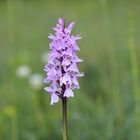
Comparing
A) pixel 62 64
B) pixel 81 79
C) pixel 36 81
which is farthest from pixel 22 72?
pixel 62 64

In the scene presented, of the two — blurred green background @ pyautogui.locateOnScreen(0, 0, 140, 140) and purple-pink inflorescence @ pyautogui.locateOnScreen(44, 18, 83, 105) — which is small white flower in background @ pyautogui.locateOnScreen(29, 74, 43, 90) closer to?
blurred green background @ pyautogui.locateOnScreen(0, 0, 140, 140)

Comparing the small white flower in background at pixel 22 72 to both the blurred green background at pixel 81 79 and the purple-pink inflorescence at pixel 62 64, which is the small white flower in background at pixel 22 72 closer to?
the blurred green background at pixel 81 79

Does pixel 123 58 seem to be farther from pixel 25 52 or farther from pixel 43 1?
pixel 43 1

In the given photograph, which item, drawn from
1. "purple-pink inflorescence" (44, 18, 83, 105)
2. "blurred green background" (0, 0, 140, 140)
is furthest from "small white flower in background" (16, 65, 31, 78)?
"purple-pink inflorescence" (44, 18, 83, 105)

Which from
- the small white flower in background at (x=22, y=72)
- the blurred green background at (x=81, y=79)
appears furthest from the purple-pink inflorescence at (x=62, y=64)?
the small white flower in background at (x=22, y=72)

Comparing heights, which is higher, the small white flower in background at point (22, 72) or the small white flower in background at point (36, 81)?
the small white flower in background at point (22, 72)

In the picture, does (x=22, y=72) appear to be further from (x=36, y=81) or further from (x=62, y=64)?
(x=62, y=64)

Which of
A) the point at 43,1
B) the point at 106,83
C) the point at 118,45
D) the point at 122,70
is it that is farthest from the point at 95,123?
the point at 43,1

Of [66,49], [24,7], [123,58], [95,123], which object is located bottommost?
[66,49]
